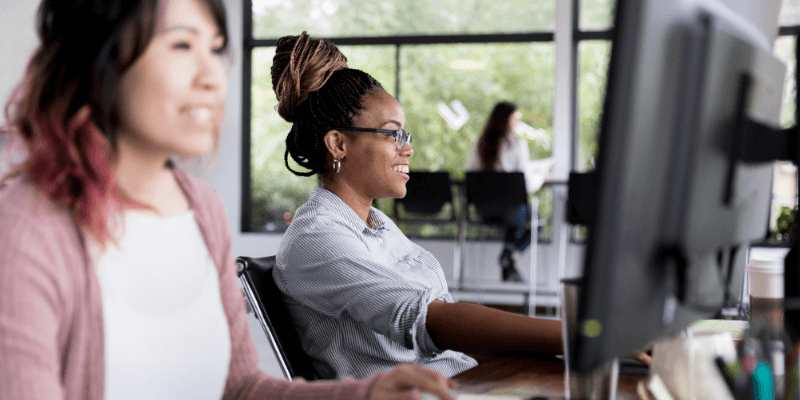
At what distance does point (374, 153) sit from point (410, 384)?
2.70ft

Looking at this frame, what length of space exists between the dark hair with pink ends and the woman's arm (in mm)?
591

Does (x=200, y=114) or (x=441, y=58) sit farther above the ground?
(x=441, y=58)

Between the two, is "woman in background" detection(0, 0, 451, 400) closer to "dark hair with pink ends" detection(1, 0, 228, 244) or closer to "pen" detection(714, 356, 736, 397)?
"dark hair with pink ends" detection(1, 0, 228, 244)

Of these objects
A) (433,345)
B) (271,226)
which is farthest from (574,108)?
(433,345)

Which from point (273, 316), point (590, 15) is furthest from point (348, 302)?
point (590, 15)

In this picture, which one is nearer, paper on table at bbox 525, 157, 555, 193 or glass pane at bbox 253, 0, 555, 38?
paper on table at bbox 525, 157, 555, 193

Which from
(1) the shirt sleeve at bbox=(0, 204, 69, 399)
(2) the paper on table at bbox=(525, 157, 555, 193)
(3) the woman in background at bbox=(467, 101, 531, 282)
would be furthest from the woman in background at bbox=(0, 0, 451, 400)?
(2) the paper on table at bbox=(525, 157, 555, 193)

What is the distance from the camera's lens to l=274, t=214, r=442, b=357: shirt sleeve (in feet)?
3.69

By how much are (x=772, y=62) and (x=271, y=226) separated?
6087mm

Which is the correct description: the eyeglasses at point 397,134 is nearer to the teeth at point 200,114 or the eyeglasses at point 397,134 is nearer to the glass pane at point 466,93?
the teeth at point 200,114

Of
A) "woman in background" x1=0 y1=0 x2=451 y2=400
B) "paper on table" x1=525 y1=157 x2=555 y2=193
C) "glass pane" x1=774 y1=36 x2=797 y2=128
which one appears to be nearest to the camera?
"woman in background" x1=0 y1=0 x2=451 y2=400

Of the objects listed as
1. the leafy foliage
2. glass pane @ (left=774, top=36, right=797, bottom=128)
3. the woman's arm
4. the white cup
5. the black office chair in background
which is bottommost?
the black office chair in background

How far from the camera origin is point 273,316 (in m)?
1.24

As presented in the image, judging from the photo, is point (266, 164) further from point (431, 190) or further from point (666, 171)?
point (666, 171)
